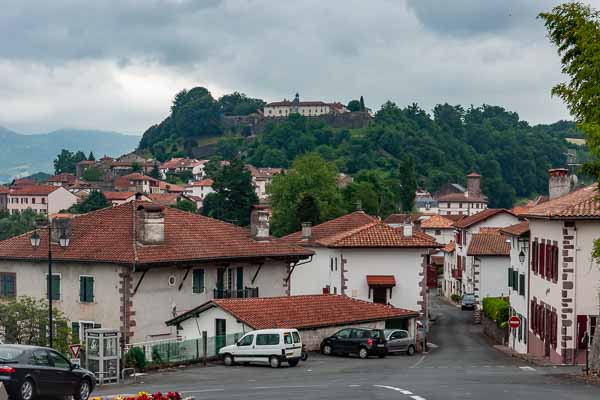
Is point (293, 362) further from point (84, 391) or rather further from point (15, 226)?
point (15, 226)

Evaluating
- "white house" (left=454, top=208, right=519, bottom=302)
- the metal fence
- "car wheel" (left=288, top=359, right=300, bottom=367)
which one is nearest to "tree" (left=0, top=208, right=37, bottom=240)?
"white house" (left=454, top=208, right=519, bottom=302)

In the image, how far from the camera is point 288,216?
388 feet

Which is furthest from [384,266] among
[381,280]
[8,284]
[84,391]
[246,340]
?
[84,391]

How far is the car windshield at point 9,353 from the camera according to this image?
940 inches

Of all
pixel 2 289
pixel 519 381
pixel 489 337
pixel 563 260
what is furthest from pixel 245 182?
pixel 519 381

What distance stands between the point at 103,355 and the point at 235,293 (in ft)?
58.9

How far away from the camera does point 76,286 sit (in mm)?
47938

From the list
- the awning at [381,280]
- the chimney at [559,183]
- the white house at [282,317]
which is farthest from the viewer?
the awning at [381,280]

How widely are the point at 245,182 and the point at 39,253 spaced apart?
272ft

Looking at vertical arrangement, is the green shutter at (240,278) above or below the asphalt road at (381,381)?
above

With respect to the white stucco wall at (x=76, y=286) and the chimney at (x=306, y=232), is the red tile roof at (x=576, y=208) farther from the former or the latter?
the chimney at (x=306, y=232)

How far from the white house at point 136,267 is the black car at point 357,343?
709 centimetres

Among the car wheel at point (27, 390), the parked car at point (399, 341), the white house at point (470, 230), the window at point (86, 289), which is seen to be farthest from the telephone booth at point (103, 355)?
the white house at point (470, 230)

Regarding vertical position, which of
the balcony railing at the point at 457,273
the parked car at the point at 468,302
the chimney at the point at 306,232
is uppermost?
the chimney at the point at 306,232
